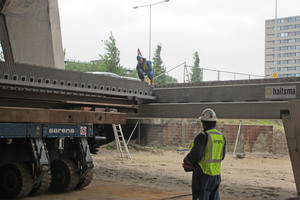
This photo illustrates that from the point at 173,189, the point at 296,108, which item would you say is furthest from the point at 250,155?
the point at 296,108

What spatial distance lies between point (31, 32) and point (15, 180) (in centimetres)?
443

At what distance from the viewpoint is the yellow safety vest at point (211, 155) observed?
288 inches

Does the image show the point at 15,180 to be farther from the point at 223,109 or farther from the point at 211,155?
the point at 223,109

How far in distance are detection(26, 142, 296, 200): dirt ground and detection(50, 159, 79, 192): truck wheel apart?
0.25 meters

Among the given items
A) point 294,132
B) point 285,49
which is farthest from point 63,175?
point 285,49

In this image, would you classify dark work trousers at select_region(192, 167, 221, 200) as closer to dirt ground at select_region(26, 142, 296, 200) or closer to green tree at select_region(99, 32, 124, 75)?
dirt ground at select_region(26, 142, 296, 200)

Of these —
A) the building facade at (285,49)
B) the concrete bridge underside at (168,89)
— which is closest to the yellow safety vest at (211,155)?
the concrete bridge underside at (168,89)

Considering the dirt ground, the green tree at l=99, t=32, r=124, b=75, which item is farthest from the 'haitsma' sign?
the green tree at l=99, t=32, r=124, b=75

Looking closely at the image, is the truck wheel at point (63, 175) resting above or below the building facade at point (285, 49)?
below

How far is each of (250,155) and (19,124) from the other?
20086 mm

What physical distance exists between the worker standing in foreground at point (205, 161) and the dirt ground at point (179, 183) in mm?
3227

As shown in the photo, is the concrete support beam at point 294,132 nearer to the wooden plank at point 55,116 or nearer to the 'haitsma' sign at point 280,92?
the 'haitsma' sign at point 280,92

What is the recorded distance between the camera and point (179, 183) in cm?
1409

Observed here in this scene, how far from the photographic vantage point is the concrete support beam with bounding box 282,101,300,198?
10.2 metres
